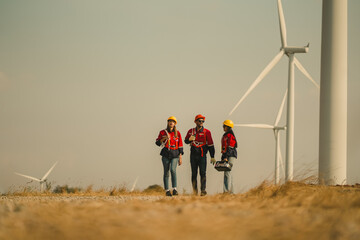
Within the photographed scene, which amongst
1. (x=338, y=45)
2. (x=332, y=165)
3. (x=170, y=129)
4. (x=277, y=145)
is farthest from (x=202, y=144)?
(x=277, y=145)

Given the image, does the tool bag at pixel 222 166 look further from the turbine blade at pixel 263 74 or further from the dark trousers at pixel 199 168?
the turbine blade at pixel 263 74

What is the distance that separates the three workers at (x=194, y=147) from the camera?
13.1 meters

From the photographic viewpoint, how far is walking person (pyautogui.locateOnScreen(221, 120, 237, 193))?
12.9m

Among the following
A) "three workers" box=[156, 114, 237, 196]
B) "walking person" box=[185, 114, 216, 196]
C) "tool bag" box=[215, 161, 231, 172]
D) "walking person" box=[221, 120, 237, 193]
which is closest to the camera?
"tool bag" box=[215, 161, 231, 172]

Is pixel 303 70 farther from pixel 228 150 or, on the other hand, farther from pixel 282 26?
pixel 228 150

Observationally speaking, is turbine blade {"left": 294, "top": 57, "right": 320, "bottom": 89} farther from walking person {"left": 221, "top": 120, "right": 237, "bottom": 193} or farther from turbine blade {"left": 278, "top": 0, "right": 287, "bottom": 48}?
walking person {"left": 221, "top": 120, "right": 237, "bottom": 193}

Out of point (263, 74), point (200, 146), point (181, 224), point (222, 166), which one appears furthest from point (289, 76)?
point (181, 224)

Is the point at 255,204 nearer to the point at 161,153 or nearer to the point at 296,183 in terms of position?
the point at 296,183

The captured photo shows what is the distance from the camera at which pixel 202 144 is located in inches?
524

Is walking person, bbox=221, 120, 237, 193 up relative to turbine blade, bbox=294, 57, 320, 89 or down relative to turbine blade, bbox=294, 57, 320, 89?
down

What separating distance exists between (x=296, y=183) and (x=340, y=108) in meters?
4.37

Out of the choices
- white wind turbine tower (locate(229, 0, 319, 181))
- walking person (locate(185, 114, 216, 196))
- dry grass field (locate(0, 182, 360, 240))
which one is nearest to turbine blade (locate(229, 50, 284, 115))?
white wind turbine tower (locate(229, 0, 319, 181))

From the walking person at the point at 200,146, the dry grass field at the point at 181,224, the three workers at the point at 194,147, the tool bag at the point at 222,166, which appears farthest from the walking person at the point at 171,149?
the dry grass field at the point at 181,224

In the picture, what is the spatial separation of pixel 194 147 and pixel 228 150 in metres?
0.93
